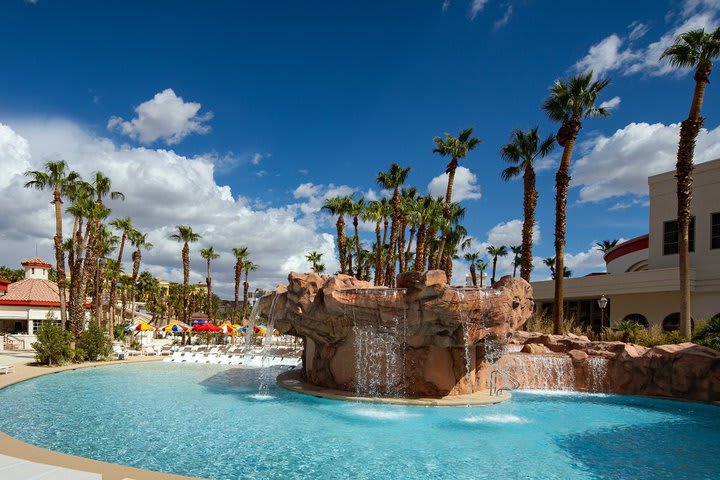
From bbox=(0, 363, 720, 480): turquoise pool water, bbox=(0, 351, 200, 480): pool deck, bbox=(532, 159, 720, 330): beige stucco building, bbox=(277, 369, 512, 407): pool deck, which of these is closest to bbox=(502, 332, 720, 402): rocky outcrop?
bbox=(0, 363, 720, 480): turquoise pool water

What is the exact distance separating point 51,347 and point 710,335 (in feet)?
93.1

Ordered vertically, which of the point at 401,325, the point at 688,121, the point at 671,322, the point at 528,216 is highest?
the point at 688,121

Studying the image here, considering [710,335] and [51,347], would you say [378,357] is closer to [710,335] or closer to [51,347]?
[710,335]

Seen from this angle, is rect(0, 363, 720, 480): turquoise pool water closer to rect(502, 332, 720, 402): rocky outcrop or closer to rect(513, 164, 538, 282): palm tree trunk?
rect(502, 332, 720, 402): rocky outcrop

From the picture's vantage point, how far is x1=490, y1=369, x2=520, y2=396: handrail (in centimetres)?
1681

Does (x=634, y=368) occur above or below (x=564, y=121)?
below

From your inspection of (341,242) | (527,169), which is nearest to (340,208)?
(341,242)

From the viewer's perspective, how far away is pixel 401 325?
14484 millimetres

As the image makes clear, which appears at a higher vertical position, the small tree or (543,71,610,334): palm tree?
(543,71,610,334): palm tree

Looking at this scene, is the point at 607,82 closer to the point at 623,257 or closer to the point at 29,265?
the point at 623,257

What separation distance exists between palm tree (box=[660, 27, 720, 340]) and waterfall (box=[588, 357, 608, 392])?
19.2ft

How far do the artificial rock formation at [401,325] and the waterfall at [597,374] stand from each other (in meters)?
4.72

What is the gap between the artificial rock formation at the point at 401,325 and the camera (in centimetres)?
1402

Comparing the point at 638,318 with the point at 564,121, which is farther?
the point at 638,318
